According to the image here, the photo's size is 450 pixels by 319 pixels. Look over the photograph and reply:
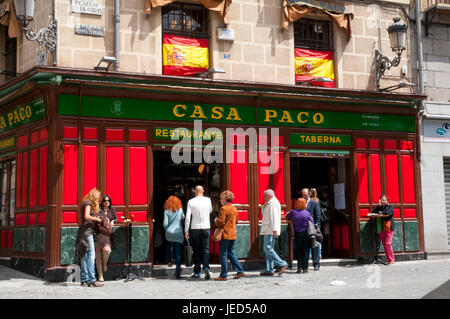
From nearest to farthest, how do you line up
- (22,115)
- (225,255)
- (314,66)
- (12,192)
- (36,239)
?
1. (225,255)
2. (36,239)
3. (22,115)
4. (12,192)
5. (314,66)

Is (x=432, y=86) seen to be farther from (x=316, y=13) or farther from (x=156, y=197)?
(x=156, y=197)

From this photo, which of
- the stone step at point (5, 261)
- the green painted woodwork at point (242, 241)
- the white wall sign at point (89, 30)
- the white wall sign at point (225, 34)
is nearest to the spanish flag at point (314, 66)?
the white wall sign at point (225, 34)

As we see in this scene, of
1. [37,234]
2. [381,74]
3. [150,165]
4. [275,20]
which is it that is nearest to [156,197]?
[150,165]

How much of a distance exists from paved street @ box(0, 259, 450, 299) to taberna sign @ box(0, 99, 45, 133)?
3.45 meters

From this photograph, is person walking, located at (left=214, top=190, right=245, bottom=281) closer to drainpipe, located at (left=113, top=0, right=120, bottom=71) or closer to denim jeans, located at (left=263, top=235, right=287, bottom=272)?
denim jeans, located at (left=263, top=235, right=287, bottom=272)

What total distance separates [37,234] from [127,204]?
6.73 feet

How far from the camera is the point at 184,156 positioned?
14.9 meters

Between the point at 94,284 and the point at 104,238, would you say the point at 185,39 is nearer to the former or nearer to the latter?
the point at 104,238

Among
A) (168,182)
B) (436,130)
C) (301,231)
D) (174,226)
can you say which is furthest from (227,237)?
(436,130)

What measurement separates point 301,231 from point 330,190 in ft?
11.7

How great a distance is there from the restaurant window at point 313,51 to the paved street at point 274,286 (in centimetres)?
501

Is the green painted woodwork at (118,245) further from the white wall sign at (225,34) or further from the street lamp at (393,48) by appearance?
the street lamp at (393,48)

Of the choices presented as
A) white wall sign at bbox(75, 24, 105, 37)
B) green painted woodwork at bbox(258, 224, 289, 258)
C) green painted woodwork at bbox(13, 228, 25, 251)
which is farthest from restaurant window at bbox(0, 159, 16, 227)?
green painted woodwork at bbox(258, 224, 289, 258)

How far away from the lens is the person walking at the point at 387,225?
1569 centimetres
